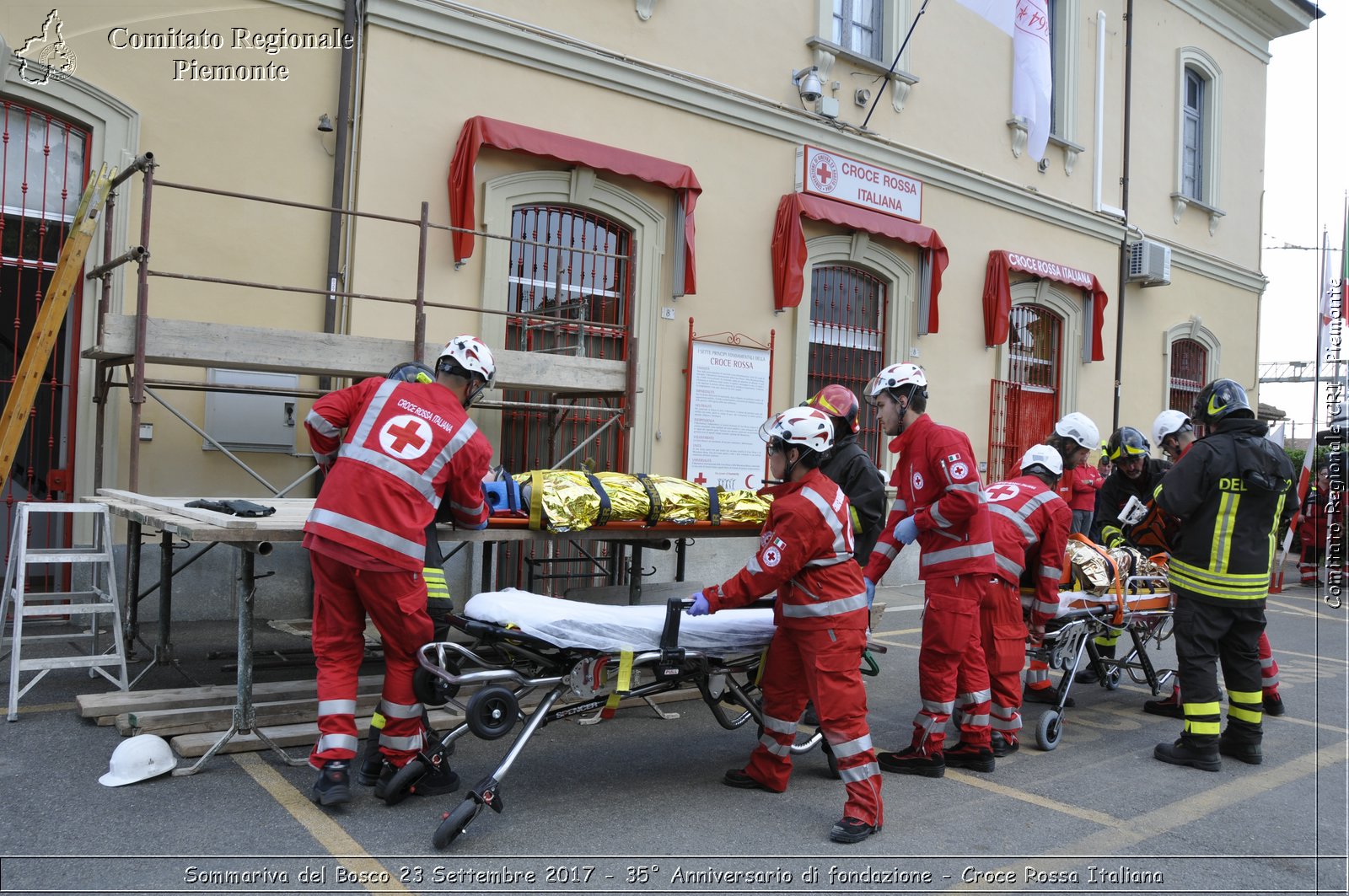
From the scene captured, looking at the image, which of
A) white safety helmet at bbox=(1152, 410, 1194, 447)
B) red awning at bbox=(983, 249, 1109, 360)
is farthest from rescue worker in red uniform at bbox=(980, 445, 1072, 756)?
red awning at bbox=(983, 249, 1109, 360)

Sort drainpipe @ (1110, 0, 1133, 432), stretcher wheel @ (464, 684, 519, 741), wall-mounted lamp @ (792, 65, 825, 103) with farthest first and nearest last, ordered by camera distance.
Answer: drainpipe @ (1110, 0, 1133, 432), wall-mounted lamp @ (792, 65, 825, 103), stretcher wheel @ (464, 684, 519, 741)

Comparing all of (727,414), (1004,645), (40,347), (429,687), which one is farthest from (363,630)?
(727,414)

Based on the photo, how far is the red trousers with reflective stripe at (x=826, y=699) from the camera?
4.30 meters

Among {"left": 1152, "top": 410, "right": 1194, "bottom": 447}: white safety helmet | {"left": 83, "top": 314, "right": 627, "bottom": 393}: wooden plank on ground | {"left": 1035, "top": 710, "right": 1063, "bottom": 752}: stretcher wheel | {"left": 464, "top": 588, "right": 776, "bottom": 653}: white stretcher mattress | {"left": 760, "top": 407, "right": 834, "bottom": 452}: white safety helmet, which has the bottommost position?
{"left": 1035, "top": 710, "right": 1063, "bottom": 752}: stretcher wheel

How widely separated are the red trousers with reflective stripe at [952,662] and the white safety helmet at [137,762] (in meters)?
3.53

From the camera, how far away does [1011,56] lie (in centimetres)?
1421

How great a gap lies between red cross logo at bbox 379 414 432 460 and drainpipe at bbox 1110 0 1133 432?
14066mm

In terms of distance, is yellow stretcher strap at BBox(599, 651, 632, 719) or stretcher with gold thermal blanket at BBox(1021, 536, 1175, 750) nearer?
yellow stretcher strap at BBox(599, 651, 632, 719)

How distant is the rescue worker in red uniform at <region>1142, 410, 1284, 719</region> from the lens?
22.5 feet

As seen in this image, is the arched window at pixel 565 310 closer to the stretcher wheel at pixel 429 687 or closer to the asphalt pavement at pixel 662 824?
the asphalt pavement at pixel 662 824

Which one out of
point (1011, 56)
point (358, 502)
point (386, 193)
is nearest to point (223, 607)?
point (386, 193)

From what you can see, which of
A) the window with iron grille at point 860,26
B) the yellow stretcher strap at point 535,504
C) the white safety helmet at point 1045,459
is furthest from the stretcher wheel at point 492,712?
the window with iron grille at point 860,26

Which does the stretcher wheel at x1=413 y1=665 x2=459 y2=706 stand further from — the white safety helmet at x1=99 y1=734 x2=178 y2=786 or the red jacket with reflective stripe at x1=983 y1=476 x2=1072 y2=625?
the red jacket with reflective stripe at x1=983 y1=476 x2=1072 y2=625

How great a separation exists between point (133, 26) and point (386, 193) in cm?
215
